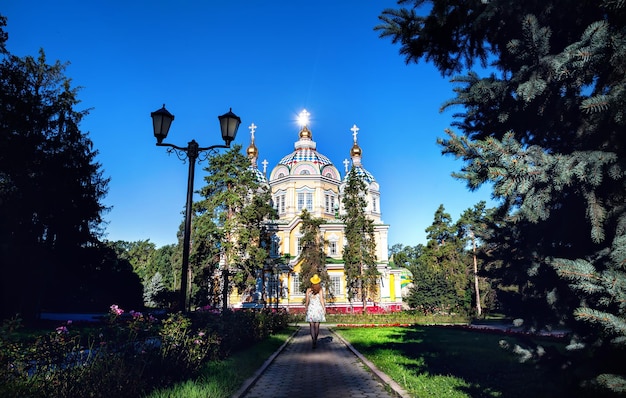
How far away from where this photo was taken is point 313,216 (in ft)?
135

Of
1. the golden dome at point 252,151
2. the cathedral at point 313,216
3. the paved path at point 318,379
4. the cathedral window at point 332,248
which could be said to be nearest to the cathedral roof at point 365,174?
the cathedral at point 313,216

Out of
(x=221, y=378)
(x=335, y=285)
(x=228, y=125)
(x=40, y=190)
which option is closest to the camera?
(x=221, y=378)

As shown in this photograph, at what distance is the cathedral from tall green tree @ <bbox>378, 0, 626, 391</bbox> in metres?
30.2

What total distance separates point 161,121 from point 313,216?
1329 inches

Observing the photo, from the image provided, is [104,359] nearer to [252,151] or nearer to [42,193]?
[42,193]

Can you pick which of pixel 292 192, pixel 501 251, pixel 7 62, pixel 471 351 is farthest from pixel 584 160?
pixel 292 192

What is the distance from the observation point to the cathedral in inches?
1435

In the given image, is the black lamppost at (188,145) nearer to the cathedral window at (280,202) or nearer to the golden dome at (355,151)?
the cathedral window at (280,202)

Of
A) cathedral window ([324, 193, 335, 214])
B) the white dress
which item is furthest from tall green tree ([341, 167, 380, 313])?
the white dress

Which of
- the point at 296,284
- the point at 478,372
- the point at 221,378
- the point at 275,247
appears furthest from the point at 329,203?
the point at 221,378

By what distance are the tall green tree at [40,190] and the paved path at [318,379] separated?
63.4 ft

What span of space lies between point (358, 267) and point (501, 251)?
27.7 meters

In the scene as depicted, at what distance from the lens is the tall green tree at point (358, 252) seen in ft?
105

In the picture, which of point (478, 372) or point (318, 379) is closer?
point (318, 379)
